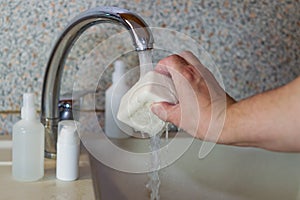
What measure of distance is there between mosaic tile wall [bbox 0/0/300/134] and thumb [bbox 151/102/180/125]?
251mm

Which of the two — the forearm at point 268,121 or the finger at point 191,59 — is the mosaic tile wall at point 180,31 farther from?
the forearm at point 268,121

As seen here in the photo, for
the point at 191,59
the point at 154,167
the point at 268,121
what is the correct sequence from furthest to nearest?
the point at 154,167 < the point at 191,59 < the point at 268,121

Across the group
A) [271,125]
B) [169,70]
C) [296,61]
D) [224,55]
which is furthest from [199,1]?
[271,125]

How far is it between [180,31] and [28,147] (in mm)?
476

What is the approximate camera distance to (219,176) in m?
1.14

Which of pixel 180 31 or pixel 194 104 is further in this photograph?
pixel 180 31

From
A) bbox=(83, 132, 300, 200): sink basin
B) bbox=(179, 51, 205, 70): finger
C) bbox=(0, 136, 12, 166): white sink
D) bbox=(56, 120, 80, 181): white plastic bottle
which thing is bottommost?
bbox=(83, 132, 300, 200): sink basin

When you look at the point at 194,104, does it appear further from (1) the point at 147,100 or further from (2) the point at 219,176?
(2) the point at 219,176

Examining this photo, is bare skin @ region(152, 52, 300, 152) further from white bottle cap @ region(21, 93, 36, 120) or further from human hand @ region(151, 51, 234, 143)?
white bottle cap @ region(21, 93, 36, 120)

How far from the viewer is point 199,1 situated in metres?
1.22

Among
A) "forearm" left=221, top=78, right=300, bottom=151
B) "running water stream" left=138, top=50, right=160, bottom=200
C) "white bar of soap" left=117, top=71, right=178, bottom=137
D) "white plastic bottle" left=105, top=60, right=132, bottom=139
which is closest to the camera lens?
"forearm" left=221, top=78, right=300, bottom=151

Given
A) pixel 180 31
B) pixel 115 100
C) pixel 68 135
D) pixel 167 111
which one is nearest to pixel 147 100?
pixel 167 111

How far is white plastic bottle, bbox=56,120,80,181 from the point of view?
901 mm

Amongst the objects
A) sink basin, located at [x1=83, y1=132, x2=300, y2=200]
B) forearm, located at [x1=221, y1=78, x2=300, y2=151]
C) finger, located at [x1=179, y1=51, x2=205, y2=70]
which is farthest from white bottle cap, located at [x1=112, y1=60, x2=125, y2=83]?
forearm, located at [x1=221, y1=78, x2=300, y2=151]
